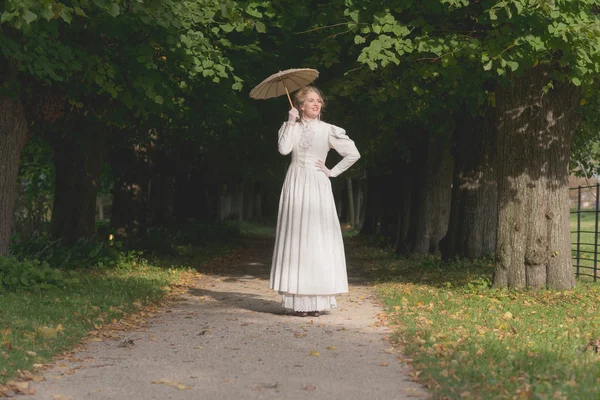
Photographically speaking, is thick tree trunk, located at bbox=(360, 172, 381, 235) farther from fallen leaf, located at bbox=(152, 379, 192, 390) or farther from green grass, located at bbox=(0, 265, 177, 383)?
fallen leaf, located at bbox=(152, 379, 192, 390)

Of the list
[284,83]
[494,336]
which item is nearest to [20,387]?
[494,336]

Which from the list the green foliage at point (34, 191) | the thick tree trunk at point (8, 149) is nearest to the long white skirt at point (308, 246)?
the thick tree trunk at point (8, 149)

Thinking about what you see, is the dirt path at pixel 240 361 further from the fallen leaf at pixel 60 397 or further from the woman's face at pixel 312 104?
the woman's face at pixel 312 104

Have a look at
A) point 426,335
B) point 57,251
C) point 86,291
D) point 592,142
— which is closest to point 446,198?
point 592,142

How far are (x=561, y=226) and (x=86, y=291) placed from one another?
6.61 m

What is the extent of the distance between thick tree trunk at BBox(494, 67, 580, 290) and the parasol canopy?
3793 mm

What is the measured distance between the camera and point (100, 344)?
26.1 feet

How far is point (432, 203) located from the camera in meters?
22.4

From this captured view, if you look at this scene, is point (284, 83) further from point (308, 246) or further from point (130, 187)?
point (130, 187)

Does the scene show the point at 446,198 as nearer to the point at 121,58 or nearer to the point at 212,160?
the point at 212,160

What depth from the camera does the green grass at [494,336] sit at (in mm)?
5859

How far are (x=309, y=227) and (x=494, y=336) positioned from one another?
2.59 m

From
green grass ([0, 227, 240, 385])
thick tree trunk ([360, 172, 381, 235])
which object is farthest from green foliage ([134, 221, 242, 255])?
thick tree trunk ([360, 172, 381, 235])

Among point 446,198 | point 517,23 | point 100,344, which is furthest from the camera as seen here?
point 446,198
